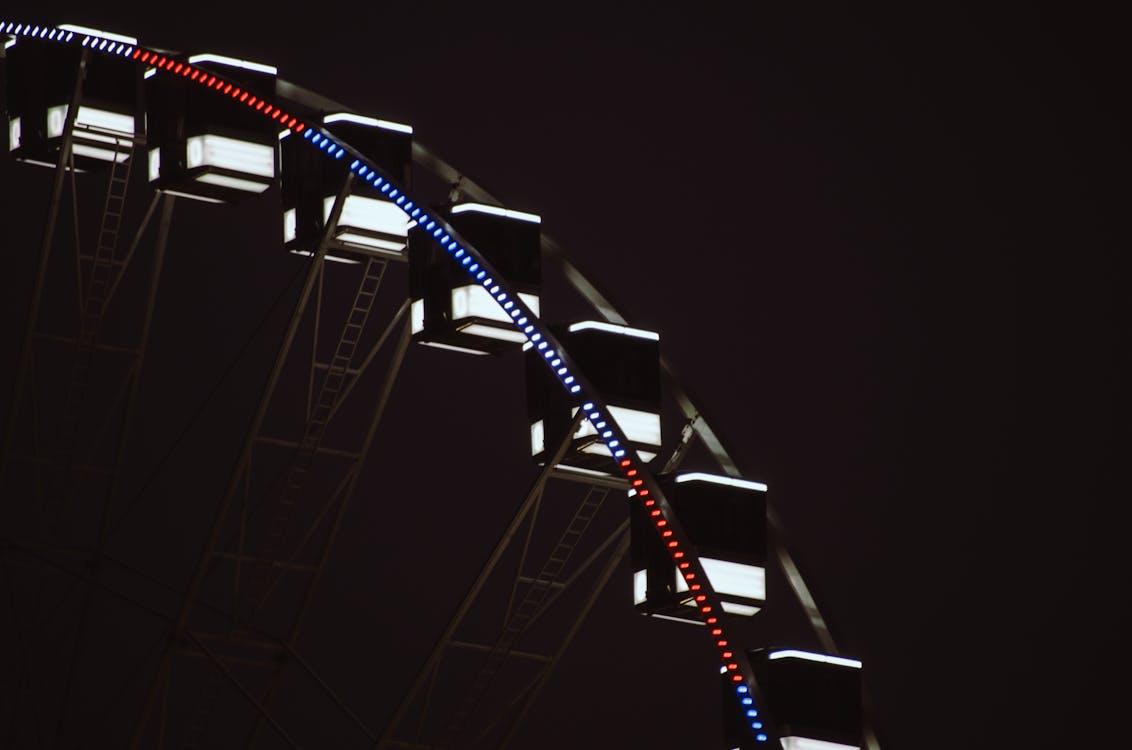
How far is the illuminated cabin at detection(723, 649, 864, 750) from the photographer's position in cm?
1747

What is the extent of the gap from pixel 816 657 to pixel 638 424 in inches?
106

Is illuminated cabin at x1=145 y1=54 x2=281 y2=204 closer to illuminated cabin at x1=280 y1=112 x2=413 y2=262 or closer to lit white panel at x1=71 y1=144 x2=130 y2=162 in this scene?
illuminated cabin at x1=280 y1=112 x2=413 y2=262

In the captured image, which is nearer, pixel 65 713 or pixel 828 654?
pixel 828 654

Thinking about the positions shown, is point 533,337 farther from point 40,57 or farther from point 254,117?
point 40,57

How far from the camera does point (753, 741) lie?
16.9 meters

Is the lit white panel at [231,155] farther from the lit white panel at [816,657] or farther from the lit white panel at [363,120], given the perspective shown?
the lit white panel at [816,657]

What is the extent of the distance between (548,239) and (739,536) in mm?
3600

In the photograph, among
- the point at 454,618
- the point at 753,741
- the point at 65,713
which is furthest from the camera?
the point at 65,713

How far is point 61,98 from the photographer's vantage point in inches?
814

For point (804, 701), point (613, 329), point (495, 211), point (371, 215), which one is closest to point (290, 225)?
point (371, 215)

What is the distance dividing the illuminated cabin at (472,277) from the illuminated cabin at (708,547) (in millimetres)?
2158

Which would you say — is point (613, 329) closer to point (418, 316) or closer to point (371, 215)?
point (418, 316)

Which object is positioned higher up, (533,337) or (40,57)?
(40,57)

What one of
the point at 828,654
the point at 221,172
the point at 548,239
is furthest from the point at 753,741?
the point at 221,172
